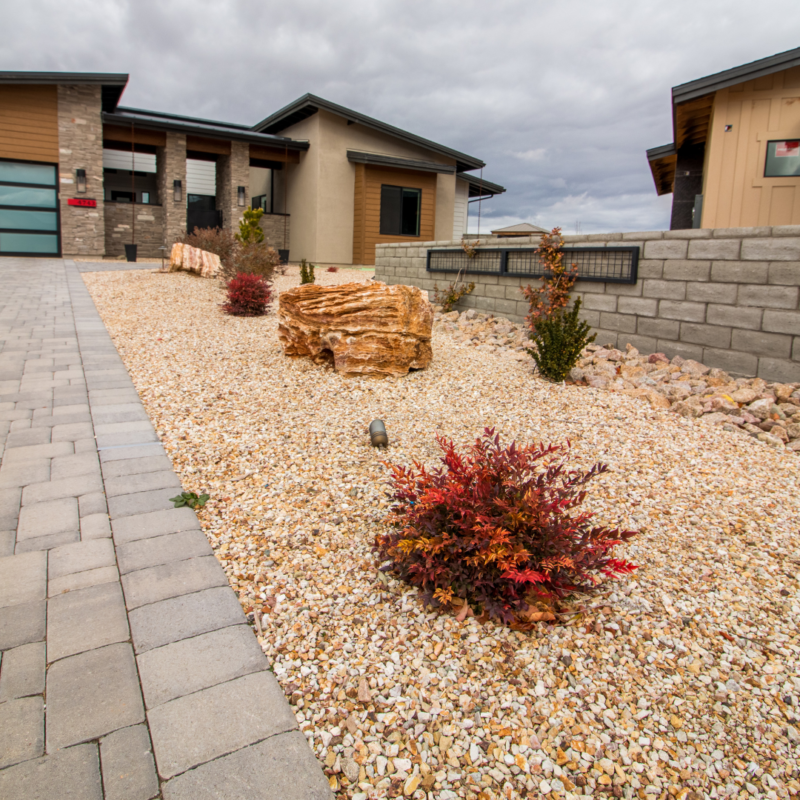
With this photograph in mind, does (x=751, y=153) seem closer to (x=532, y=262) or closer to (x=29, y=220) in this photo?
(x=532, y=262)

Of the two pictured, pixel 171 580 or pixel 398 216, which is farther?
pixel 398 216

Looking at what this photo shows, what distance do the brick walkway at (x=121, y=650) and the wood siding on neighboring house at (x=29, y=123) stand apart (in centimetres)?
1555

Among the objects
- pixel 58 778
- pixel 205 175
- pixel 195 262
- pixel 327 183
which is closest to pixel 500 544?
pixel 58 778

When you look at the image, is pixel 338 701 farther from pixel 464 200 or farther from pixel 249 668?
pixel 464 200

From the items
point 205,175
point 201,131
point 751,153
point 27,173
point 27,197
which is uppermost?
point 201,131

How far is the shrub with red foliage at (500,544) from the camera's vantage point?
2.10 m

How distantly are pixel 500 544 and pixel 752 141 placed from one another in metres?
9.84

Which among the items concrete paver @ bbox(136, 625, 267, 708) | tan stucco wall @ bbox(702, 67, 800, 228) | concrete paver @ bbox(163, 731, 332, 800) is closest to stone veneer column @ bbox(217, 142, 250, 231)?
tan stucco wall @ bbox(702, 67, 800, 228)

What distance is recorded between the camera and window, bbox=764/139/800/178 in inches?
341

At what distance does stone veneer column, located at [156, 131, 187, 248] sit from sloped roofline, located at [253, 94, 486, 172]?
11.4 feet

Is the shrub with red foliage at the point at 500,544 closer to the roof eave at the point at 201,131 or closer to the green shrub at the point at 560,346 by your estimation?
the green shrub at the point at 560,346

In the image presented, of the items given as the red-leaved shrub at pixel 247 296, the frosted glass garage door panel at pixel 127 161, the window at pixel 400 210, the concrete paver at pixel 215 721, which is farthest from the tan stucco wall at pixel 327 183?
the concrete paver at pixel 215 721

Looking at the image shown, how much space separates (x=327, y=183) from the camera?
57.0 feet

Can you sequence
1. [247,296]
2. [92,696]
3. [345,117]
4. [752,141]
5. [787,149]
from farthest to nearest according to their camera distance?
[345,117] < [752,141] < [787,149] < [247,296] < [92,696]
